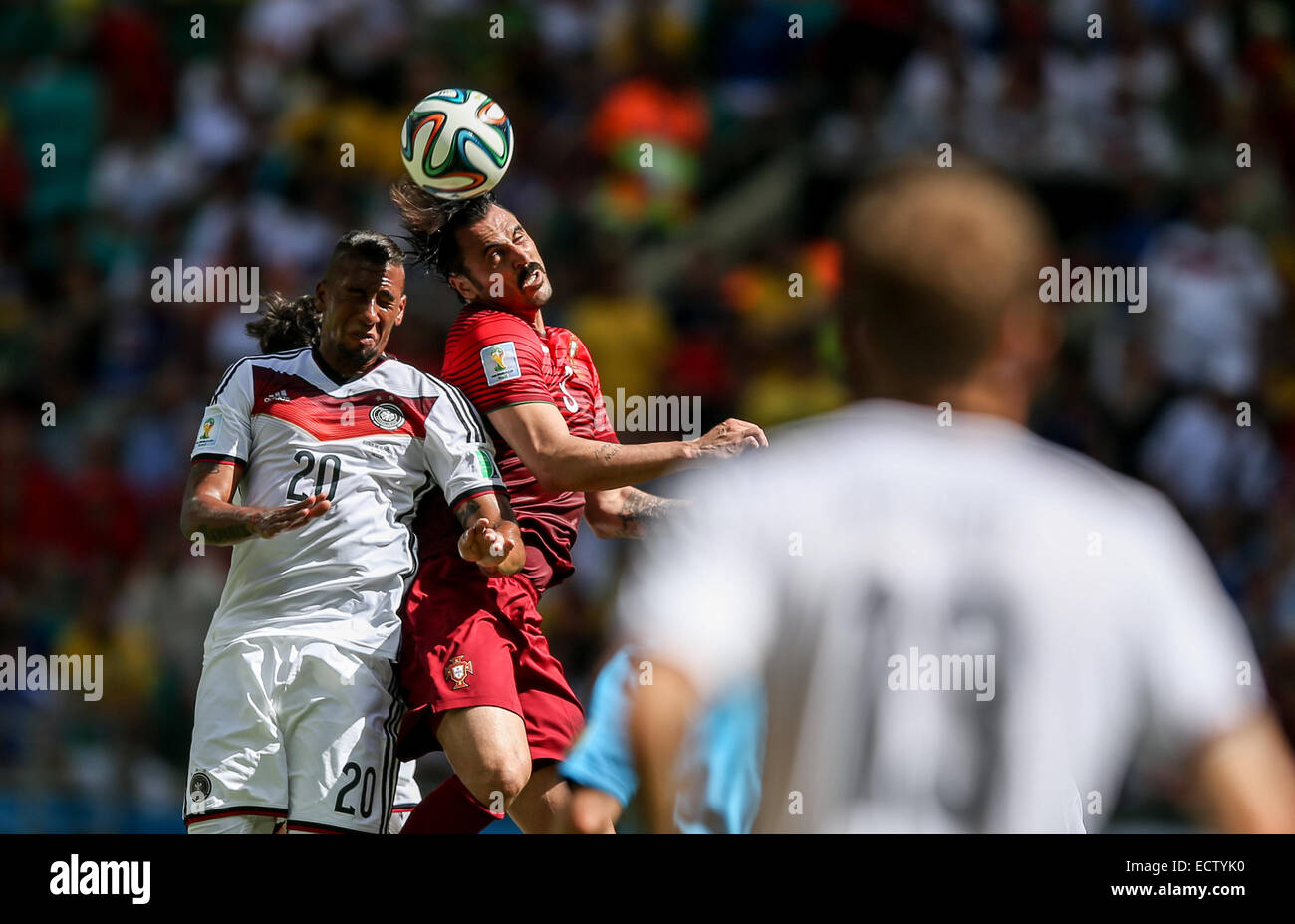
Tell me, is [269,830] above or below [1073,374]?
below

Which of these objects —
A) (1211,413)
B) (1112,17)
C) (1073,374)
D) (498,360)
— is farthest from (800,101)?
(498,360)

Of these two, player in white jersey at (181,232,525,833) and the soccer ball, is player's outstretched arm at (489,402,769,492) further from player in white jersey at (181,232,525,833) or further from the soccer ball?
the soccer ball

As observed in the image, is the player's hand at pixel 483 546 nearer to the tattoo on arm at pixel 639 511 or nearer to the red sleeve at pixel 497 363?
the red sleeve at pixel 497 363

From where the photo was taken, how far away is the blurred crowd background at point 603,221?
30.7 feet

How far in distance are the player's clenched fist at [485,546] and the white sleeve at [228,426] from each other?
787 millimetres

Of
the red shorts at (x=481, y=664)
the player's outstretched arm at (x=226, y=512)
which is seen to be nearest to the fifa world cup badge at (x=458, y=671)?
the red shorts at (x=481, y=664)

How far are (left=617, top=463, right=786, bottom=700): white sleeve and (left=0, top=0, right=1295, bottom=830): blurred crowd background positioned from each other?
21.4 ft

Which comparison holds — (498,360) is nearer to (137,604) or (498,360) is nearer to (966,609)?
(966,609)

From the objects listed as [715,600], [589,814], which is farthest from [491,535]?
[715,600]

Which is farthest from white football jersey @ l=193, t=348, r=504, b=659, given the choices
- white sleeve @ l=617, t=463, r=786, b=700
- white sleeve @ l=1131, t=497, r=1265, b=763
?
white sleeve @ l=1131, t=497, r=1265, b=763

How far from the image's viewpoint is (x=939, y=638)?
7.00ft

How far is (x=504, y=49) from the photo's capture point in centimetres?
1212

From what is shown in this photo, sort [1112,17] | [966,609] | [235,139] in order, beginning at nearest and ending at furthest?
[966,609]
[1112,17]
[235,139]
